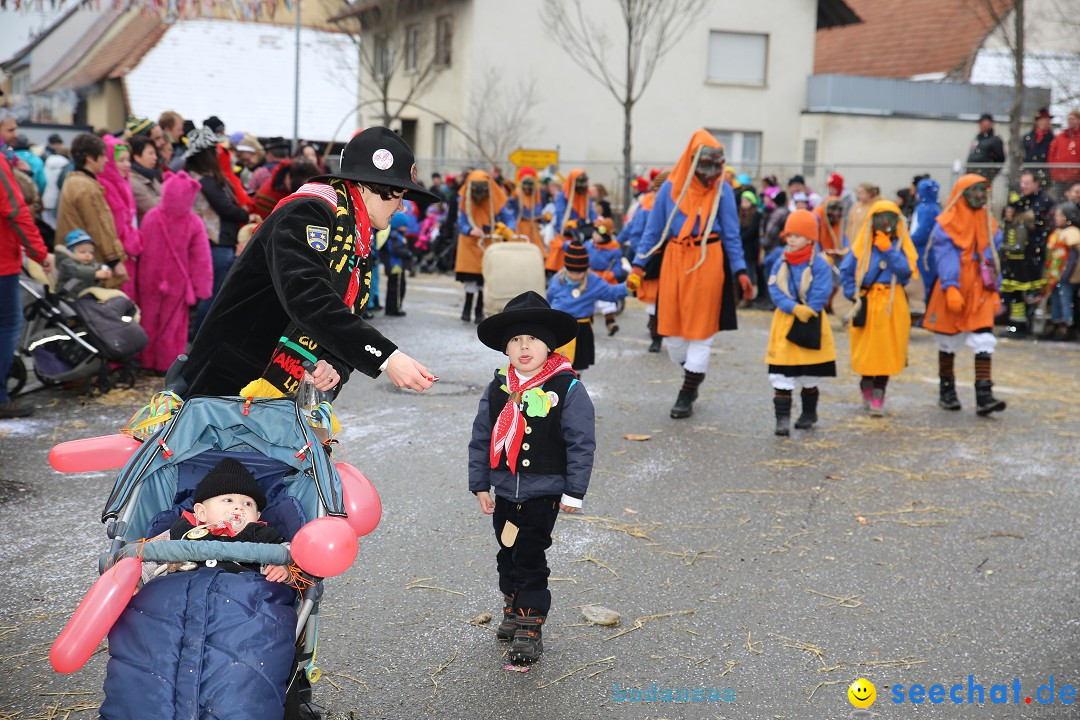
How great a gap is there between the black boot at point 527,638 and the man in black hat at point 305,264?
1314 mm

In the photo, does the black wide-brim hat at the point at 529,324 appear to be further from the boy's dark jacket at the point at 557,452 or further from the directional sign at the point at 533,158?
the directional sign at the point at 533,158

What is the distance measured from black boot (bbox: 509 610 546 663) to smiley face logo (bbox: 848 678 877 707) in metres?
1.24

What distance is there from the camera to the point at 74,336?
8.40 meters

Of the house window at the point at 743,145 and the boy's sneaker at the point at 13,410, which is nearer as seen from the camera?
the boy's sneaker at the point at 13,410

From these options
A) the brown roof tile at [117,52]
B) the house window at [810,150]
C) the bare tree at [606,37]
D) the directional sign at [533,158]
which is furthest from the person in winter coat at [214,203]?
the brown roof tile at [117,52]

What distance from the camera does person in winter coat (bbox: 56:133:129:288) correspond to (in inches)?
349

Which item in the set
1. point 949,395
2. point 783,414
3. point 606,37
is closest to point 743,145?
point 606,37

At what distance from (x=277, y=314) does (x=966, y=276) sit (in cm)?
752

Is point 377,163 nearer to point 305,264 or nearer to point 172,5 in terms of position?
point 305,264

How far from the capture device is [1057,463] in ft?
26.0

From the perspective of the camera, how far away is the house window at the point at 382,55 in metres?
31.0

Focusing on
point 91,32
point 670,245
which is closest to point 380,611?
point 670,245

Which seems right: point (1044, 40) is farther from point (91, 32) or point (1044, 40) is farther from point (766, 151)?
point (91, 32)

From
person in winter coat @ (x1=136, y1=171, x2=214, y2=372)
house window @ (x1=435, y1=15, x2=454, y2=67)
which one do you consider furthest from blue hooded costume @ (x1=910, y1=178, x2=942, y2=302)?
house window @ (x1=435, y1=15, x2=454, y2=67)
